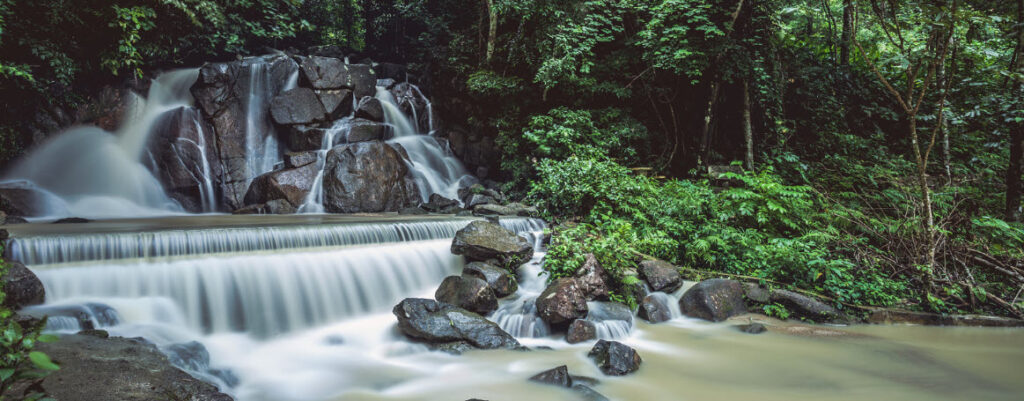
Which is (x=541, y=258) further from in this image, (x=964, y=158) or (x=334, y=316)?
(x=964, y=158)

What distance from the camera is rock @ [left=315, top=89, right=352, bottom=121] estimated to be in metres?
12.6

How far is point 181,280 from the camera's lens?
5.08 m

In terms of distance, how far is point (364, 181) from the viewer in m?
10.9

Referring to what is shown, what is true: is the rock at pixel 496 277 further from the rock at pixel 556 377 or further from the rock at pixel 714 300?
the rock at pixel 714 300

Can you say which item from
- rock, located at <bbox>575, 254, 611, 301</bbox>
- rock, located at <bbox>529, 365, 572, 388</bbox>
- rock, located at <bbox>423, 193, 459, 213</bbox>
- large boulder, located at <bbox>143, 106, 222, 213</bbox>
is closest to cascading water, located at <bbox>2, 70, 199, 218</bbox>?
large boulder, located at <bbox>143, 106, 222, 213</bbox>

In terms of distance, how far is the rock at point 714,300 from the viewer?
5.56 m

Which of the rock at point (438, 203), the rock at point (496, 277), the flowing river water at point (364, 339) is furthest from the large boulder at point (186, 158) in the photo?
the rock at point (496, 277)

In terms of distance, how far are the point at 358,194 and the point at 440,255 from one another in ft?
15.8

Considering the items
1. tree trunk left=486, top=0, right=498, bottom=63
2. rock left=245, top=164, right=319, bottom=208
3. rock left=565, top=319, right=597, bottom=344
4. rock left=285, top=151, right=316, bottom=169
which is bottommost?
rock left=565, top=319, right=597, bottom=344

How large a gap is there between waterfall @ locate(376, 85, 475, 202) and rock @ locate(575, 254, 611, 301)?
22.5ft

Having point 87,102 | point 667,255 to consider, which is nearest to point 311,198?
point 87,102

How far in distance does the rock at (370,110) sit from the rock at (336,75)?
1.19ft

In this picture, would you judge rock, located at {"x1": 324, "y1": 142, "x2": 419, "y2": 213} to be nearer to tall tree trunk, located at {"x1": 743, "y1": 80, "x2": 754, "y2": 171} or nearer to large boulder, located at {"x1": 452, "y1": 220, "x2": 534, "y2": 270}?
large boulder, located at {"x1": 452, "y1": 220, "x2": 534, "y2": 270}

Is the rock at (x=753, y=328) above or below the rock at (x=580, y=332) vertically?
below
